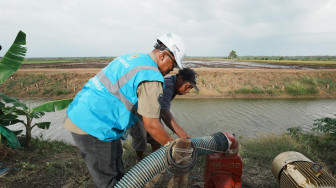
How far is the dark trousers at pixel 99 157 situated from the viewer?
181 centimetres

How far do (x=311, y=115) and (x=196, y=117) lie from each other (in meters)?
5.23

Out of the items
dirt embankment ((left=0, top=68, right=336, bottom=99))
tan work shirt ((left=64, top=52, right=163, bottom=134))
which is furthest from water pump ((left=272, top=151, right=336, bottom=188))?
dirt embankment ((left=0, top=68, right=336, bottom=99))

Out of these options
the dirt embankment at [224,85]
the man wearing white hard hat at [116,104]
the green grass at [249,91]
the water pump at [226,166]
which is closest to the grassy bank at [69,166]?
the water pump at [226,166]

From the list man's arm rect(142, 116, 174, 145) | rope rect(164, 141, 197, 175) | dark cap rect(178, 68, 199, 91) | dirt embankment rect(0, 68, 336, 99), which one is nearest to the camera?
rope rect(164, 141, 197, 175)

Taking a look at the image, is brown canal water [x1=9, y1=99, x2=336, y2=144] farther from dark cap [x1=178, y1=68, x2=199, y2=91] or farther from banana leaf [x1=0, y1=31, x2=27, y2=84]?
dark cap [x1=178, y1=68, x2=199, y2=91]

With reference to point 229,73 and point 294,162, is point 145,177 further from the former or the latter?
point 229,73

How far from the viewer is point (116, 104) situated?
1.72 meters

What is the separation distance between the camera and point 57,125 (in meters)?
7.12

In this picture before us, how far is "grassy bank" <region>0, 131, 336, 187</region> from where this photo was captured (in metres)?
2.97

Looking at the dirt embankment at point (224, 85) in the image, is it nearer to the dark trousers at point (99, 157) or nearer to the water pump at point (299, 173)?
the water pump at point (299, 173)

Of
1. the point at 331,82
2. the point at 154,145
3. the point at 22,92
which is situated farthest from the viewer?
the point at 331,82

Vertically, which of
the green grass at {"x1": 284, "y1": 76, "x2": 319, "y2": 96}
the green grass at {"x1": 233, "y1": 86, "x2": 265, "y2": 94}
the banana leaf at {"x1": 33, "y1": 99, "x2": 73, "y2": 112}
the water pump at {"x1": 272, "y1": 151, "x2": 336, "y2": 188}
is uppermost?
the banana leaf at {"x1": 33, "y1": 99, "x2": 73, "y2": 112}

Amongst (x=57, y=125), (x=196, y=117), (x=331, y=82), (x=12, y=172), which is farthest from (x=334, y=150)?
(x=331, y=82)

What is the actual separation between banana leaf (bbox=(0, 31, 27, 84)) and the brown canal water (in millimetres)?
2861
